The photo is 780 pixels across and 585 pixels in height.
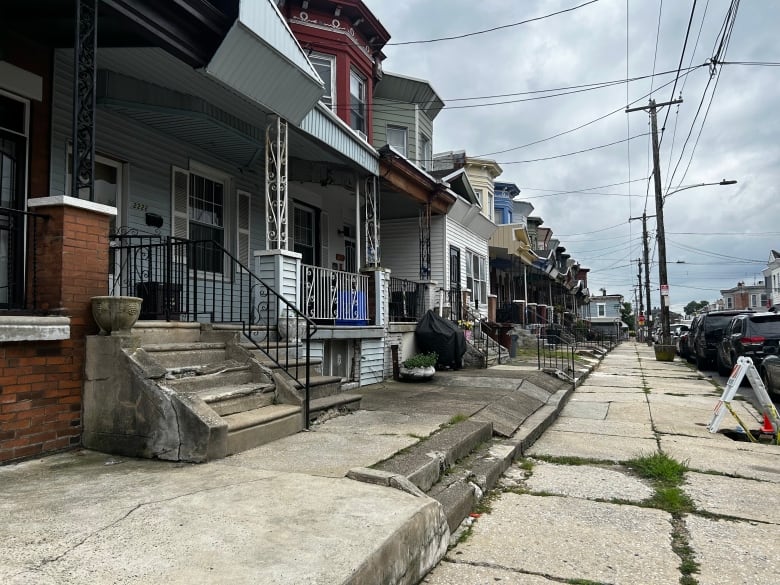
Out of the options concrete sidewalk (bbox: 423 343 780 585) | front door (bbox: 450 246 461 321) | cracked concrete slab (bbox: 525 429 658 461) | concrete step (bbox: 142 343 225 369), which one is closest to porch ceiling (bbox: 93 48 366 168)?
concrete step (bbox: 142 343 225 369)

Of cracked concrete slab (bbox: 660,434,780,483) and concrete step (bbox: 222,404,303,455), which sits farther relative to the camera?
cracked concrete slab (bbox: 660,434,780,483)

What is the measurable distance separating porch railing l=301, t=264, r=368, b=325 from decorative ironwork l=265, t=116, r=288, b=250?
3.02 ft

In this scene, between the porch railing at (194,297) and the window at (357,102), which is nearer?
the porch railing at (194,297)

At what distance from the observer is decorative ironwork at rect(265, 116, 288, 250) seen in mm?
8273

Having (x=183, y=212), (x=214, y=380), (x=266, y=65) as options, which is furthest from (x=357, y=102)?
(x=214, y=380)

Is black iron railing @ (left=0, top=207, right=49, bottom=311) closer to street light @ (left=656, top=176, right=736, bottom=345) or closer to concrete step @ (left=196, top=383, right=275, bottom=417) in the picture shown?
concrete step @ (left=196, top=383, right=275, bottom=417)

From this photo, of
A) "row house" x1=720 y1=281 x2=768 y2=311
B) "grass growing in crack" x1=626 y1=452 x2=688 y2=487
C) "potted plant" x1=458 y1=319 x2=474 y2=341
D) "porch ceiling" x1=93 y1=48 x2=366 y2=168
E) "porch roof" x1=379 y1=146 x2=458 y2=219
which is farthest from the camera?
"row house" x1=720 y1=281 x2=768 y2=311

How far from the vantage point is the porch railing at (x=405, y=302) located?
13.6 meters

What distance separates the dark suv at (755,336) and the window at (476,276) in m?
7.69

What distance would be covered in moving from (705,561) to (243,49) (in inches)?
271

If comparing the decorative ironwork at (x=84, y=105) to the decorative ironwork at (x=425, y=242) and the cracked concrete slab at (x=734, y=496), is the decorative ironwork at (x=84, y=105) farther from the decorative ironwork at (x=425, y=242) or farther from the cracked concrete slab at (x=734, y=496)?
the decorative ironwork at (x=425, y=242)

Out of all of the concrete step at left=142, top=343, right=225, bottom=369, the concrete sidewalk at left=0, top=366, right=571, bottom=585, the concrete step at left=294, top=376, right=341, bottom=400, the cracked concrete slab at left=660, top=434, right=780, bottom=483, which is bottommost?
the cracked concrete slab at left=660, top=434, right=780, bottom=483

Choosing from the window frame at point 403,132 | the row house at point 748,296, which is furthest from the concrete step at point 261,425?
the row house at point 748,296

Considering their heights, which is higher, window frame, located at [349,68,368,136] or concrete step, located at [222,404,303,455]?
window frame, located at [349,68,368,136]
